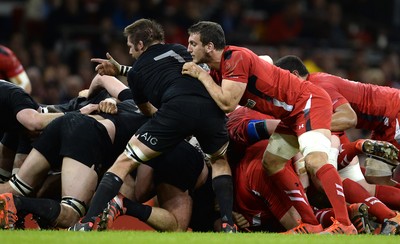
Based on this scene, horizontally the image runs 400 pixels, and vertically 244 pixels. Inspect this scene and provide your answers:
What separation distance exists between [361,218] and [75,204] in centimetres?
237

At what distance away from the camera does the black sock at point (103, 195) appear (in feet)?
24.3

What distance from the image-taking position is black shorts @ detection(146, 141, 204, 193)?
8336mm

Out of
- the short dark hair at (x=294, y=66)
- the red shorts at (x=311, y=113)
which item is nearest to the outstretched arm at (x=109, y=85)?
the short dark hair at (x=294, y=66)

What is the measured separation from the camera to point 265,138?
870 cm

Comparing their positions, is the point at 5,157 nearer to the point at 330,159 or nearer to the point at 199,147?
the point at 199,147

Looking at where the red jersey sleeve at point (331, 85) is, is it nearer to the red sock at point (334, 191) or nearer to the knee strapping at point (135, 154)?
the red sock at point (334, 191)

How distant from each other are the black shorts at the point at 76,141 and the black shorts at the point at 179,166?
0.46 metres

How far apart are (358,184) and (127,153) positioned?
224 cm

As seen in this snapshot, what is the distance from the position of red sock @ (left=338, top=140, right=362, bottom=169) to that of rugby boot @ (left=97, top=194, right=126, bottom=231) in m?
2.27

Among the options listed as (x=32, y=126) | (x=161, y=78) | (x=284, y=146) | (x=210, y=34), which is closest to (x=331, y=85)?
(x=284, y=146)

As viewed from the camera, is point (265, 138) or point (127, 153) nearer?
point (127, 153)

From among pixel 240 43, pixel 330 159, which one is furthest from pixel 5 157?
pixel 240 43

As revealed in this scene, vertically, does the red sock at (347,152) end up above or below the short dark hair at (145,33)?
below

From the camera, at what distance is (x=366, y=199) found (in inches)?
333
